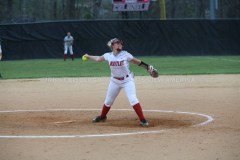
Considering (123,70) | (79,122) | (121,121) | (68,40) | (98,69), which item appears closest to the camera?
(123,70)

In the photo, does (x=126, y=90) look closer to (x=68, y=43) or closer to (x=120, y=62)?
(x=120, y=62)

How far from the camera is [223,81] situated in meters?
20.2

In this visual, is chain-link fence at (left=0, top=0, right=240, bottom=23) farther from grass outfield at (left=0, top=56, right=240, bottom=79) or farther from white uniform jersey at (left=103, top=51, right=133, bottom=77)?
white uniform jersey at (left=103, top=51, right=133, bottom=77)

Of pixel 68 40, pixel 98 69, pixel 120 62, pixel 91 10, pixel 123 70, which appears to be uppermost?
pixel 91 10

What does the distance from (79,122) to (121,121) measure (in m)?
0.91

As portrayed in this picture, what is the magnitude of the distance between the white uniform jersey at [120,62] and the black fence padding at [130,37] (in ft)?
92.8

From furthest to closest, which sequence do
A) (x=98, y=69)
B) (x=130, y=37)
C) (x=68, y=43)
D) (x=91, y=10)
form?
(x=91, y=10)
(x=130, y=37)
(x=68, y=43)
(x=98, y=69)

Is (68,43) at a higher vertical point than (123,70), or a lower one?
lower

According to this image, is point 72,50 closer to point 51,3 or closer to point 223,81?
point 51,3

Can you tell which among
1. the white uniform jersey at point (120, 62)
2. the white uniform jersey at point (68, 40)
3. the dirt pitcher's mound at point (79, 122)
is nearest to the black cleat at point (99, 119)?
the dirt pitcher's mound at point (79, 122)

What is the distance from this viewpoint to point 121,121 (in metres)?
11.9

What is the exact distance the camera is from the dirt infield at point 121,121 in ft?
27.3

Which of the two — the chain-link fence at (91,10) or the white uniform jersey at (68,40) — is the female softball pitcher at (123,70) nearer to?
the white uniform jersey at (68,40)

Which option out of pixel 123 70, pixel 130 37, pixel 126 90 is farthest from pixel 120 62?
pixel 130 37
